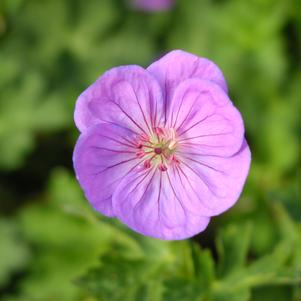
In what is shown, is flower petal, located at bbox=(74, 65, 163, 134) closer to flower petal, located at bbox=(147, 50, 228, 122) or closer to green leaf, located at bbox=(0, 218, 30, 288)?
flower petal, located at bbox=(147, 50, 228, 122)

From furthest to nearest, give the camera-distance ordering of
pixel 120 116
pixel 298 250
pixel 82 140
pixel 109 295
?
1. pixel 298 250
2. pixel 109 295
3. pixel 120 116
4. pixel 82 140

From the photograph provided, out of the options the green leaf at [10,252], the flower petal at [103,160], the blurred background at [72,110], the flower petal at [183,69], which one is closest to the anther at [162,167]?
the flower petal at [103,160]

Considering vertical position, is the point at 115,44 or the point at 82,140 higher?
the point at 115,44

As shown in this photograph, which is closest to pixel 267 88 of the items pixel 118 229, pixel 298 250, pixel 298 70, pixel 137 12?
pixel 298 70

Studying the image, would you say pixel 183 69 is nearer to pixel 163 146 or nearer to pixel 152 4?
pixel 163 146

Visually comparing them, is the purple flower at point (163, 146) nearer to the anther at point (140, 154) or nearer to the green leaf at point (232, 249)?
the anther at point (140, 154)

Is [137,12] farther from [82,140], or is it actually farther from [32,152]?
[82,140]

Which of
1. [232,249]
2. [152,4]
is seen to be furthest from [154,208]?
[152,4]
